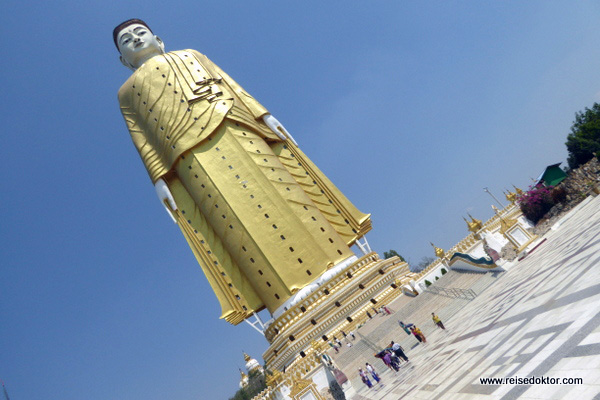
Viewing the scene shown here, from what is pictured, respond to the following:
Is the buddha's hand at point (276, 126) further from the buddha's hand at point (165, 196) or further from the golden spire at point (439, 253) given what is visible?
the golden spire at point (439, 253)

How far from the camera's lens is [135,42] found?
2756 centimetres

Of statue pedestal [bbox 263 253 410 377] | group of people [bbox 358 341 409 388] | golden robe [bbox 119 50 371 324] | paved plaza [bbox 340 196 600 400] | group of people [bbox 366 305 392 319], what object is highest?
golden robe [bbox 119 50 371 324]

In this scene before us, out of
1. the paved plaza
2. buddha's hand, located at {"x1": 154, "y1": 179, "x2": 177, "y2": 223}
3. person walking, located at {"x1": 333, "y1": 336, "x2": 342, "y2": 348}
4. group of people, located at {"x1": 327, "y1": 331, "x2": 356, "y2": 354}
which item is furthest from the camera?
buddha's hand, located at {"x1": 154, "y1": 179, "x2": 177, "y2": 223}

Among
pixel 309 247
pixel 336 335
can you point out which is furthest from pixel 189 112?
pixel 336 335

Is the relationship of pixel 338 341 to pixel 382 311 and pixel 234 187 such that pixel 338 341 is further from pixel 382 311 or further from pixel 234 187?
pixel 234 187

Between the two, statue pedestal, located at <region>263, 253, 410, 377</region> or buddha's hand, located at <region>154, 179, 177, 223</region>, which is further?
buddha's hand, located at <region>154, 179, 177, 223</region>

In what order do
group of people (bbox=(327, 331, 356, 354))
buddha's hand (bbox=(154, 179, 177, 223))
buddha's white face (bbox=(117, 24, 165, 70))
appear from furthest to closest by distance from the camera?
buddha's white face (bbox=(117, 24, 165, 70)), buddha's hand (bbox=(154, 179, 177, 223)), group of people (bbox=(327, 331, 356, 354))

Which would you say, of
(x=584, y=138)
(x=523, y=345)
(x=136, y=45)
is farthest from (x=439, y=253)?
(x=136, y=45)

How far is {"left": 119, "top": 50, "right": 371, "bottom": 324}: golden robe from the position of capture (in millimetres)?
21250

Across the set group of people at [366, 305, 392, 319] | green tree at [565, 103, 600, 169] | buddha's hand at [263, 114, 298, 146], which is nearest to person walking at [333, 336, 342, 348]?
group of people at [366, 305, 392, 319]

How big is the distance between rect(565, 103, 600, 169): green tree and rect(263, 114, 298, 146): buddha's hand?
2082cm

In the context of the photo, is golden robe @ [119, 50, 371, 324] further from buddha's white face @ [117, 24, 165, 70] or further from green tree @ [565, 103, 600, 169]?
green tree @ [565, 103, 600, 169]

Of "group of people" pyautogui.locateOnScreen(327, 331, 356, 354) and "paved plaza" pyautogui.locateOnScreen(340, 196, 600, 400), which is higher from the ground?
"group of people" pyautogui.locateOnScreen(327, 331, 356, 354)

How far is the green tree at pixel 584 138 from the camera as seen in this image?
27.7 metres
